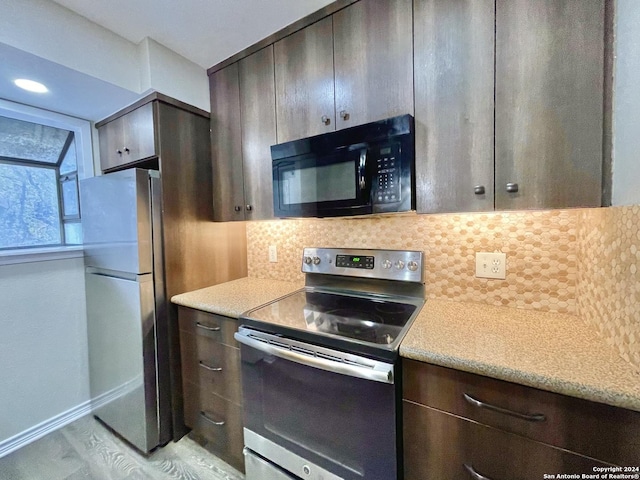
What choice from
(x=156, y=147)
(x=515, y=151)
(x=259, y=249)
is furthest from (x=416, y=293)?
(x=156, y=147)

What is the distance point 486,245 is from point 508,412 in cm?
73

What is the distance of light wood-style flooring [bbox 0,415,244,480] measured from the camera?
150 cm

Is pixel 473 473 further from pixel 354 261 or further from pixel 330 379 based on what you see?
pixel 354 261

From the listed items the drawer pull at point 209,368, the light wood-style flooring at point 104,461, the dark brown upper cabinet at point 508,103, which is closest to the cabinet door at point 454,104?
the dark brown upper cabinet at point 508,103

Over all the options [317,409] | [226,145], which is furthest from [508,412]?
[226,145]

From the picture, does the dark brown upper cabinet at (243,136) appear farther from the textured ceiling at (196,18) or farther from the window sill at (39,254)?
the window sill at (39,254)

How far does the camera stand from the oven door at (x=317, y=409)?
3.13 ft

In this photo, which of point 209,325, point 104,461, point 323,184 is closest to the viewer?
point 323,184

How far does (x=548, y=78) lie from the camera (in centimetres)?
91

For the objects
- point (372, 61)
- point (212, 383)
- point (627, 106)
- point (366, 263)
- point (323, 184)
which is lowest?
point (212, 383)

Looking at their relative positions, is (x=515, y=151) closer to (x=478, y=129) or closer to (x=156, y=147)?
(x=478, y=129)

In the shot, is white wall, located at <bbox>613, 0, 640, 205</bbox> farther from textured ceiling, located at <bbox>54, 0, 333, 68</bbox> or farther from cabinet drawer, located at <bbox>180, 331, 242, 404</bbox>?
cabinet drawer, located at <bbox>180, 331, 242, 404</bbox>

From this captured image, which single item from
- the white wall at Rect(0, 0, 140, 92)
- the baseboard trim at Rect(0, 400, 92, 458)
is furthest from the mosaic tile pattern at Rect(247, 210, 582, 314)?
the baseboard trim at Rect(0, 400, 92, 458)

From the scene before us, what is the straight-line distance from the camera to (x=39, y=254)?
1719mm
